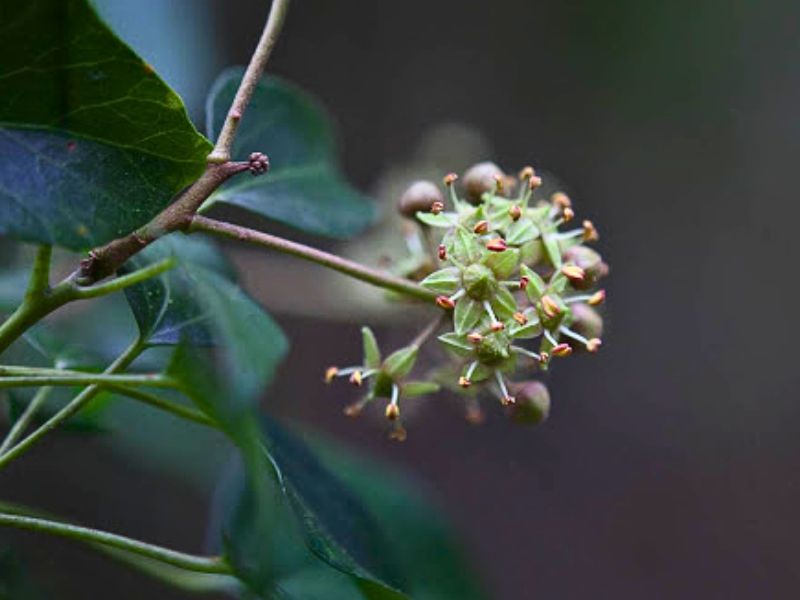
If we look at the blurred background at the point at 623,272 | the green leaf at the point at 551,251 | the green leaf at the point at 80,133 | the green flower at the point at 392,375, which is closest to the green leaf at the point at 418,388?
the green flower at the point at 392,375

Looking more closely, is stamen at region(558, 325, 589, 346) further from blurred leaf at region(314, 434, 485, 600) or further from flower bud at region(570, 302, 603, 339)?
blurred leaf at region(314, 434, 485, 600)

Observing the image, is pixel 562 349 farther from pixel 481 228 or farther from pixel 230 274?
pixel 230 274

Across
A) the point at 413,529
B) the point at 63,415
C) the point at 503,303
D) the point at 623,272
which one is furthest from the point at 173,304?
the point at 623,272

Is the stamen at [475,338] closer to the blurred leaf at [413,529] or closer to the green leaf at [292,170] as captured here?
the green leaf at [292,170]

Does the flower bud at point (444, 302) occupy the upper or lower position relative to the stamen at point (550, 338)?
upper

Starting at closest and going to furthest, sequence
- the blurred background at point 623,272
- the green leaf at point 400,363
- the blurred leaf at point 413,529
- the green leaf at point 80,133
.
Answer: the green leaf at point 80,133 < the green leaf at point 400,363 < the blurred leaf at point 413,529 < the blurred background at point 623,272

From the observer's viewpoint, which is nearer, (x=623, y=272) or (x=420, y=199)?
(x=420, y=199)

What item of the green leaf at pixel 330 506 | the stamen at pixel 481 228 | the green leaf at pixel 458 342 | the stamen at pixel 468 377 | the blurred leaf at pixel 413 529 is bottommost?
the blurred leaf at pixel 413 529

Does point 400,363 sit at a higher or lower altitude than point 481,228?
lower
